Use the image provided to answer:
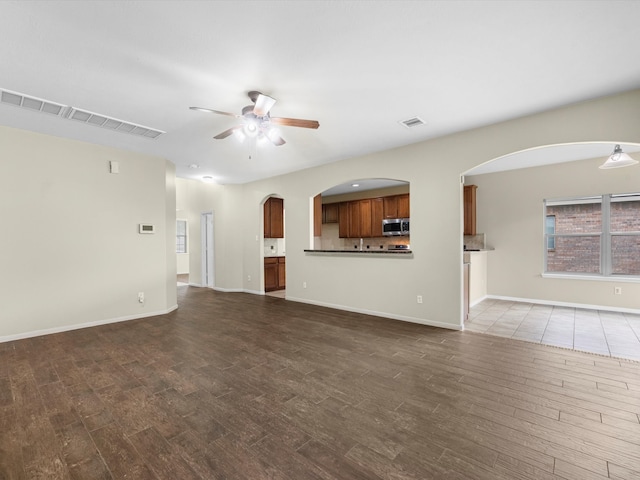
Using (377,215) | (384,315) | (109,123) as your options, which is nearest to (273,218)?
(377,215)

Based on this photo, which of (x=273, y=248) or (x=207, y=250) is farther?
(x=207, y=250)

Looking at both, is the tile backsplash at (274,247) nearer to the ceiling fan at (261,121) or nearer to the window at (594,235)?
the ceiling fan at (261,121)

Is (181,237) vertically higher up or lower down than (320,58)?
lower down

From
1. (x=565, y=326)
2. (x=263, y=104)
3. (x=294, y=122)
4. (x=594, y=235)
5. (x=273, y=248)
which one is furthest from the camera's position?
(x=273, y=248)

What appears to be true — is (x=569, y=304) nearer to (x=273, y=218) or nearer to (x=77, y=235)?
(x=273, y=218)

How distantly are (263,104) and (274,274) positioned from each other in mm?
5409

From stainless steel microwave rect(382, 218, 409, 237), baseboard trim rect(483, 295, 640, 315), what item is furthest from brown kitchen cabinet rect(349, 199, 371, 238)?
baseboard trim rect(483, 295, 640, 315)

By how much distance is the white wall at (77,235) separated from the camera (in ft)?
12.3

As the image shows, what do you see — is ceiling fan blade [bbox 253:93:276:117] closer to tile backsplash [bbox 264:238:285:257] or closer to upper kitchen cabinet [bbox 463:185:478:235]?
tile backsplash [bbox 264:238:285:257]

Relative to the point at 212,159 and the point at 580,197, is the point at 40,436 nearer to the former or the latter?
the point at 212,159

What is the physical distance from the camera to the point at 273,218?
7648 mm

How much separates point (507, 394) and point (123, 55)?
415cm

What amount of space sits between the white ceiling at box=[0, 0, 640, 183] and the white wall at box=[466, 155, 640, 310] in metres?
Result: 3.28

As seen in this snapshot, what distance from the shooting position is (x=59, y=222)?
4090 millimetres
